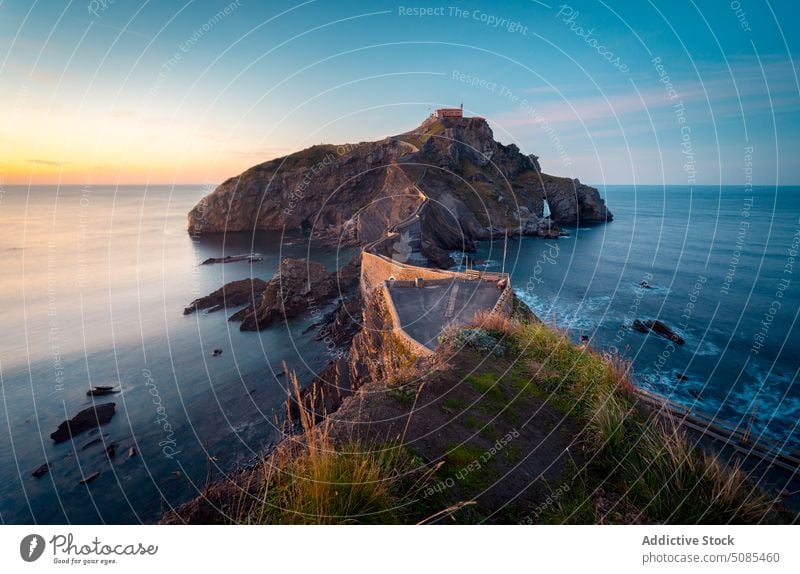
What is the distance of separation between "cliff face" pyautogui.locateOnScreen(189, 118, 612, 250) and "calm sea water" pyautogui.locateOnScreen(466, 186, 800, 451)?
52.5 ft

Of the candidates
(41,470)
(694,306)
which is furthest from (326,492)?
(694,306)

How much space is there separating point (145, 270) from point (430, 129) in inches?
3292

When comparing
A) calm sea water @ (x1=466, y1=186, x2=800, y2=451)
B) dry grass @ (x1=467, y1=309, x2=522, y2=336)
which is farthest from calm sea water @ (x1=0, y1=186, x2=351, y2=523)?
calm sea water @ (x1=466, y1=186, x2=800, y2=451)

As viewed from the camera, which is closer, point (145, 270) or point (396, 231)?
point (396, 231)

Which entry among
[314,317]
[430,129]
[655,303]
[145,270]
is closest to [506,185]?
[430,129]

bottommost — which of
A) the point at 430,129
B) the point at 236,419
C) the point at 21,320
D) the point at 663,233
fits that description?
the point at 21,320

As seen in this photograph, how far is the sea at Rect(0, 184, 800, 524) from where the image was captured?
734 inches

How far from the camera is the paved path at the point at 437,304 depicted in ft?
60.2

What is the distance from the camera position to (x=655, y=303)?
4050cm

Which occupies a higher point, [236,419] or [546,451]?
[546,451]

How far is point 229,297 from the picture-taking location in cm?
4472

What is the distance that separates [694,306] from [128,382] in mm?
52863

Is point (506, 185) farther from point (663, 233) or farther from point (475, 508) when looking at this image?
point (475, 508)

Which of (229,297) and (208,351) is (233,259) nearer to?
(229,297)
